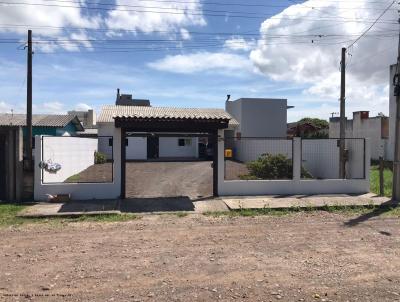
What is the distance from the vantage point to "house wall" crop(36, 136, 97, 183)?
49.3 ft

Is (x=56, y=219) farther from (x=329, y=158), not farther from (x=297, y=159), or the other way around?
(x=329, y=158)

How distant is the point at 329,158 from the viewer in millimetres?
19281

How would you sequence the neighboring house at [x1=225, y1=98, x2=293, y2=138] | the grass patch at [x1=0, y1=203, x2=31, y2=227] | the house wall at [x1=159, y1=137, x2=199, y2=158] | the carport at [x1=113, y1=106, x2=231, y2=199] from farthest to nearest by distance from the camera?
the neighboring house at [x1=225, y1=98, x2=293, y2=138] → the house wall at [x1=159, y1=137, x2=199, y2=158] → the carport at [x1=113, y1=106, x2=231, y2=199] → the grass patch at [x1=0, y1=203, x2=31, y2=227]

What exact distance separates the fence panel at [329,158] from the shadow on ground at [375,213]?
2.46 m

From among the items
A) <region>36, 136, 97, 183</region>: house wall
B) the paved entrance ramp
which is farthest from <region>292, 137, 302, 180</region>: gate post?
<region>36, 136, 97, 183</region>: house wall

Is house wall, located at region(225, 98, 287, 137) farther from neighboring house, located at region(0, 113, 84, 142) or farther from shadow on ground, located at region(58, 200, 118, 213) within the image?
shadow on ground, located at region(58, 200, 118, 213)

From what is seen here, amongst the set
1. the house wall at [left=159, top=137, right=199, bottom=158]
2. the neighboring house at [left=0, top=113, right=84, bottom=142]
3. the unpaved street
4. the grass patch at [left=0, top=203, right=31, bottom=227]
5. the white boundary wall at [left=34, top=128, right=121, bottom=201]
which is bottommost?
the unpaved street

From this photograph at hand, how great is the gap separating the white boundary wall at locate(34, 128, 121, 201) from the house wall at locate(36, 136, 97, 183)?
740mm

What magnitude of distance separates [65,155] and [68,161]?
0.62 m

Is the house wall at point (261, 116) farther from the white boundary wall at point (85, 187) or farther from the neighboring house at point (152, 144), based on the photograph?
the white boundary wall at point (85, 187)

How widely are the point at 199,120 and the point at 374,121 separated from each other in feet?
88.8

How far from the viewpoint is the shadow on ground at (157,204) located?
1198 cm

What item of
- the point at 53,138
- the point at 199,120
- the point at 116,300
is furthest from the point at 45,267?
the point at 53,138

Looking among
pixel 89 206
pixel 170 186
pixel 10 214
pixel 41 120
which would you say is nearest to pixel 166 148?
pixel 41 120
